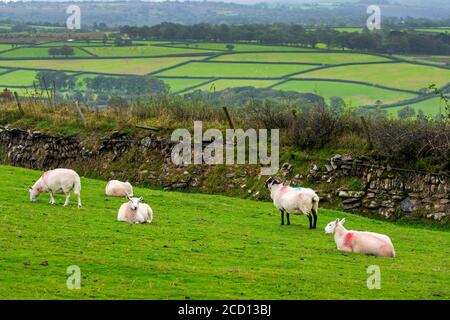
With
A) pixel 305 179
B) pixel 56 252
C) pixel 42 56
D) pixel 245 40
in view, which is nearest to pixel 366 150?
pixel 305 179

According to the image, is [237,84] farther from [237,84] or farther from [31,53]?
[31,53]

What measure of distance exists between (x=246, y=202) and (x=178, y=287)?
18428 millimetres

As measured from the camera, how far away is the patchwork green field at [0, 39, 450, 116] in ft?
289

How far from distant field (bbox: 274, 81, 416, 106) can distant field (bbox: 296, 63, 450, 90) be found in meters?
2.07

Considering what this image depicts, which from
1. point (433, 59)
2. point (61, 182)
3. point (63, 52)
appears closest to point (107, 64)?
point (63, 52)

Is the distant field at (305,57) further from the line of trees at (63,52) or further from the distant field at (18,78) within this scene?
the distant field at (18,78)

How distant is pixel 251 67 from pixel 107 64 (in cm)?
1648

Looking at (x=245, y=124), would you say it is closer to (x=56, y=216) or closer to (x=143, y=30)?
(x=56, y=216)

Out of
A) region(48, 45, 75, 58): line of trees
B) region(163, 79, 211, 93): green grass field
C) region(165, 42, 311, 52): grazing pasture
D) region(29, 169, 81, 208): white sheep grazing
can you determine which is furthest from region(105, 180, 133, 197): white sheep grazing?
region(165, 42, 311, 52): grazing pasture

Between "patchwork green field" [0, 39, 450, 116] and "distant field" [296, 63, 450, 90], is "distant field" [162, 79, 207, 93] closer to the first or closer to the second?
"patchwork green field" [0, 39, 450, 116]

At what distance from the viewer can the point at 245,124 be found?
44250 millimetres

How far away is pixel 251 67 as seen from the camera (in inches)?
4060

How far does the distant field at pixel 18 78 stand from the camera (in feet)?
286

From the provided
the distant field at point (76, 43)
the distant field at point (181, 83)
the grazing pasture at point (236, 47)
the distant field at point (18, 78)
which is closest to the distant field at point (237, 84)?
the distant field at point (181, 83)
